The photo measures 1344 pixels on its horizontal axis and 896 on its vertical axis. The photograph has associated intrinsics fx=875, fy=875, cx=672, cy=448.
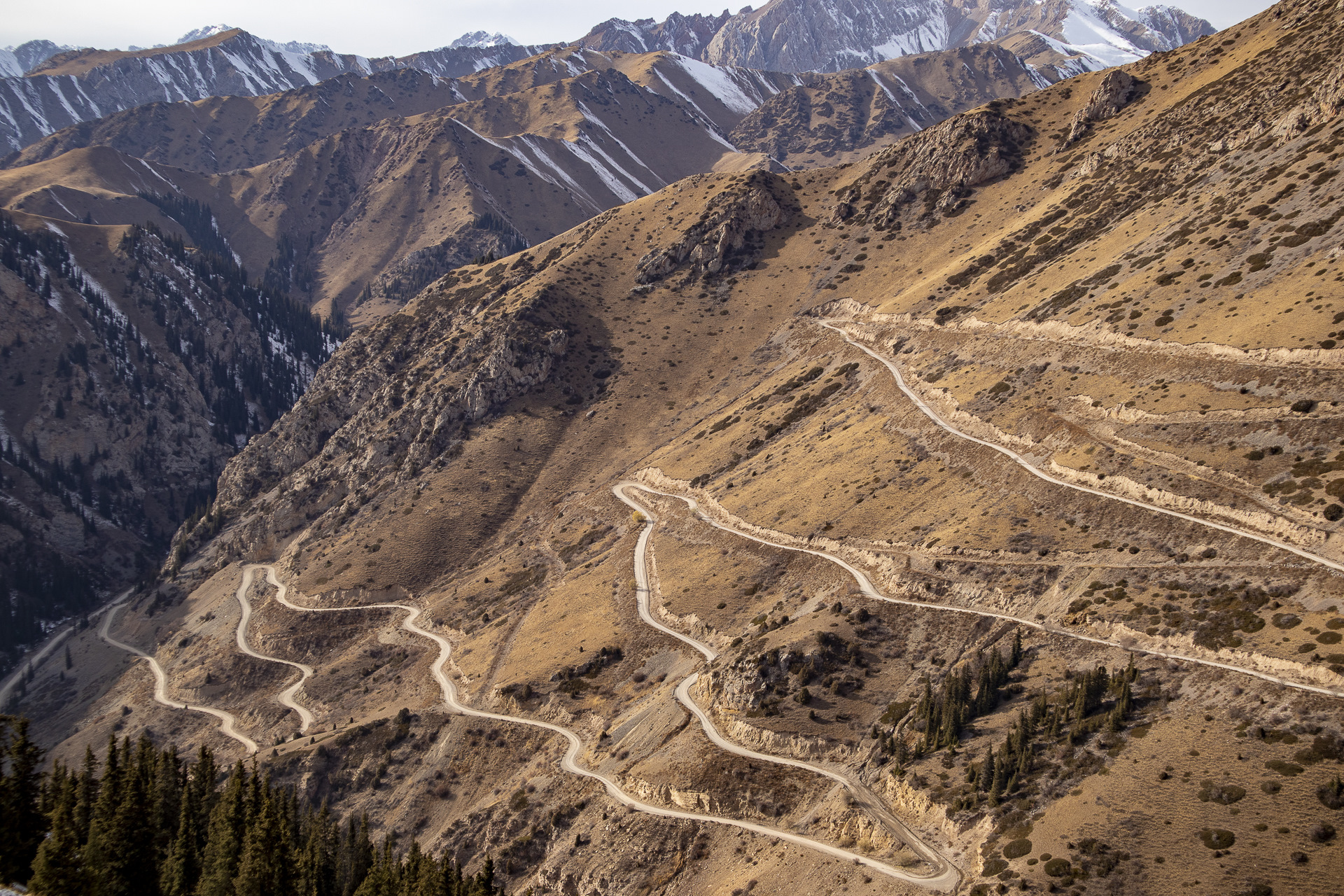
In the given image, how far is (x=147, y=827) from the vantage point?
58.1m

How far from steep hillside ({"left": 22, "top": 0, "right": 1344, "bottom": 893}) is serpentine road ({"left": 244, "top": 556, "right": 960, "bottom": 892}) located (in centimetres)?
42

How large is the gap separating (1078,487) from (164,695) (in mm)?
122585

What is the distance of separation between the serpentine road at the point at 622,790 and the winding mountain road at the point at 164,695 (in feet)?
56.3

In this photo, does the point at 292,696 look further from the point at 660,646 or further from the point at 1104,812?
the point at 1104,812

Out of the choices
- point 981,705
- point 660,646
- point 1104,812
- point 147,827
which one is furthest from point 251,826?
point 1104,812

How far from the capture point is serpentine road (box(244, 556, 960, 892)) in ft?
160

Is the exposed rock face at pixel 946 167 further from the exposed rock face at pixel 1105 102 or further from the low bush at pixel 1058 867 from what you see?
the low bush at pixel 1058 867

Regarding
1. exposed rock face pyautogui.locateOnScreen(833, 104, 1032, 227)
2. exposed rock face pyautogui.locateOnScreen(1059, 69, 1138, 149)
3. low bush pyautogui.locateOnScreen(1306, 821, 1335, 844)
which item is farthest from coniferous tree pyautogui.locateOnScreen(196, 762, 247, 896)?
exposed rock face pyautogui.locateOnScreen(1059, 69, 1138, 149)

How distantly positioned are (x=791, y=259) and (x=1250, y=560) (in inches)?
4858

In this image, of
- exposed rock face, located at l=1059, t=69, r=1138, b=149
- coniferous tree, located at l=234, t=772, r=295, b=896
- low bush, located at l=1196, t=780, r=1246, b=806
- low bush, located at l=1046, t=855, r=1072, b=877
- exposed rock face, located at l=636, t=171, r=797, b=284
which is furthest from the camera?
exposed rock face, located at l=636, t=171, r=797, b=284

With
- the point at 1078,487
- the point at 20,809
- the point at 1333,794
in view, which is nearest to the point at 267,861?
the point at 20,809

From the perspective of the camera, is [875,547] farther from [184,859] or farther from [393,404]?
[393,404]

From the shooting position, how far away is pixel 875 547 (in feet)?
259

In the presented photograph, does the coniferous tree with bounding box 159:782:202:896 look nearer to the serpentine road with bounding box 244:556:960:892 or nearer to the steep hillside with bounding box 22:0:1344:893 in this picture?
the steep hillside with bounding box 22:0:1344:893
